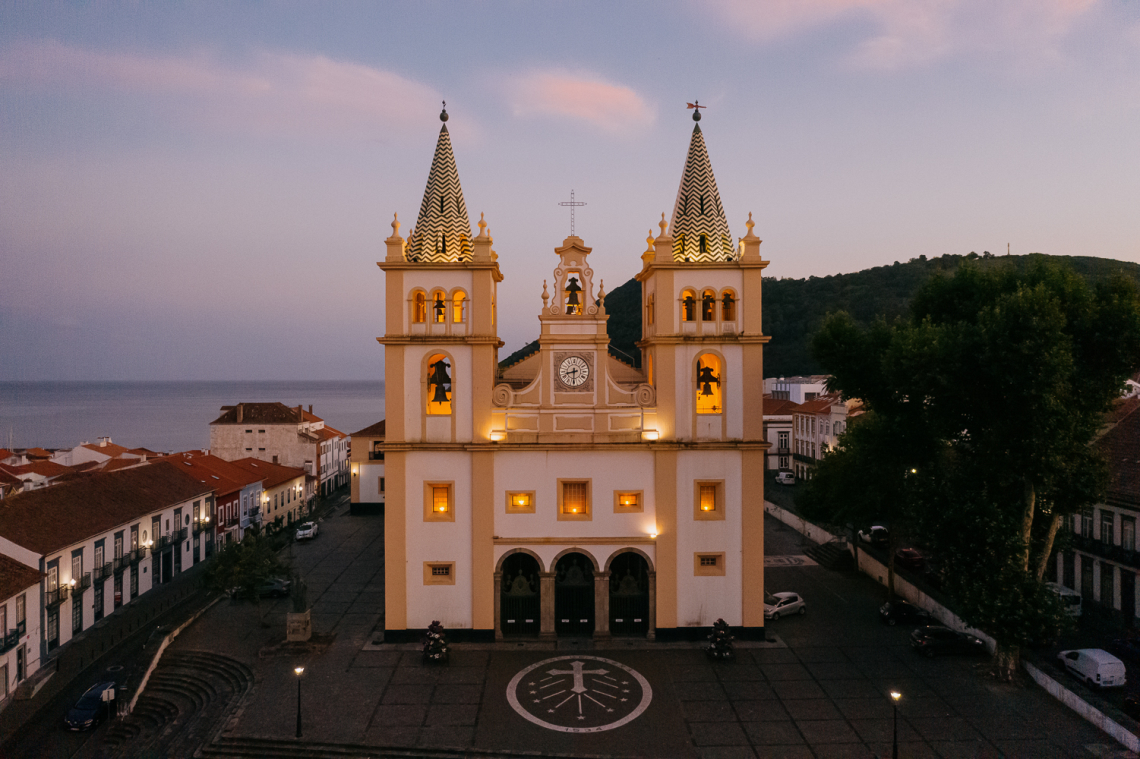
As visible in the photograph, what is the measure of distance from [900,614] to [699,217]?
761 inches

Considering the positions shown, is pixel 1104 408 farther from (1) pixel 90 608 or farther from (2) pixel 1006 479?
(1) pixel 90 608

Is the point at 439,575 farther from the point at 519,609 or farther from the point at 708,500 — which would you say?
the point at 708,500

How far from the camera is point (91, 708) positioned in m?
22.2

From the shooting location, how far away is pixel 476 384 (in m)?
26.7

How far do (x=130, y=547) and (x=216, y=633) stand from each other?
10.1 metres

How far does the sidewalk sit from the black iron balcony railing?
84.1 inches

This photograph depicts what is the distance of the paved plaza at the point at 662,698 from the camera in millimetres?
19344

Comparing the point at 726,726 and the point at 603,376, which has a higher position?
the point at 603,376

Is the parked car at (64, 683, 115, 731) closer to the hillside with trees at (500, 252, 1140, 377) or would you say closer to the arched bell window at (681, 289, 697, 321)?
the arched bell window at (681, 289, 697, 321)

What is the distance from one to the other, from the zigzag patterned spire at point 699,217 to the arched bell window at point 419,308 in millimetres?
10751

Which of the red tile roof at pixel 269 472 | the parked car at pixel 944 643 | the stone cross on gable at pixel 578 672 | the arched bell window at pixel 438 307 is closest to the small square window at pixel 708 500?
the stone cross on gable at pixel 578 672

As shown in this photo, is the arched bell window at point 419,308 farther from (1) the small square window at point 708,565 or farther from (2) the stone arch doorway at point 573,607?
(1) the small square window at point 708,565

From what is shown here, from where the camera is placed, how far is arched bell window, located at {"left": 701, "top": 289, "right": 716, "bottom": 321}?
27094mm

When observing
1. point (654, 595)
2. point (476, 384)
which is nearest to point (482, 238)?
point (476, 384)
